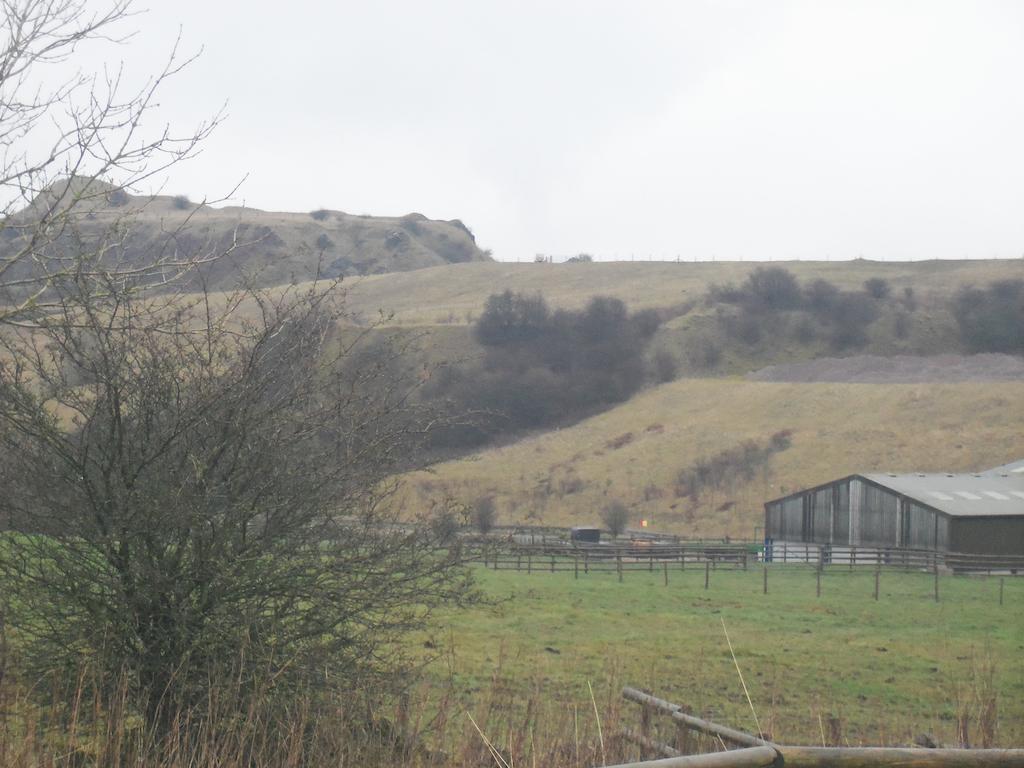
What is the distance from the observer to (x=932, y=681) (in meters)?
16.4

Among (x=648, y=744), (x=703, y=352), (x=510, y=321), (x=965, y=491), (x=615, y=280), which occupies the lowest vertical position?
(x=965, y=491)

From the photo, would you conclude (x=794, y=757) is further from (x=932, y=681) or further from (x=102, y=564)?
(x=932, y=681)

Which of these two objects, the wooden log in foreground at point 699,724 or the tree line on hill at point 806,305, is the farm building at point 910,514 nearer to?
the wooden log in foreground at point 699,724

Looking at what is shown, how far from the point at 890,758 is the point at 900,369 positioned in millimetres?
96447

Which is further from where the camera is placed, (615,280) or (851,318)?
(615,280)

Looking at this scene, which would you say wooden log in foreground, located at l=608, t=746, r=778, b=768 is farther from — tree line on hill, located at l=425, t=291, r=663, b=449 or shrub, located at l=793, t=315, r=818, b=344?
shrub, located at l=793, t=315, r=818, b=344

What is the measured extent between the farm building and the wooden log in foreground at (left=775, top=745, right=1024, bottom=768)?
126 ft

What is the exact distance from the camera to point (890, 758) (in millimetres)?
5062

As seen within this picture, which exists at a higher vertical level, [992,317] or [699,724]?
[992,317]

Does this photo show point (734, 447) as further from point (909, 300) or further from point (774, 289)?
point (909, 300)

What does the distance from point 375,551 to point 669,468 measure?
64.2 meters

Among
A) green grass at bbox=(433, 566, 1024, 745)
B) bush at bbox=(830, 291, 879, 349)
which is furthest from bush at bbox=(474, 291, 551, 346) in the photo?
green grass at bbox=(433, 566, 1024, 745)

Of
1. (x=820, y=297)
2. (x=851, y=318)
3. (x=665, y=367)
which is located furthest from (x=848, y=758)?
(x=820, y=297)

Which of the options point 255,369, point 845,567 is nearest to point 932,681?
point 255,369
